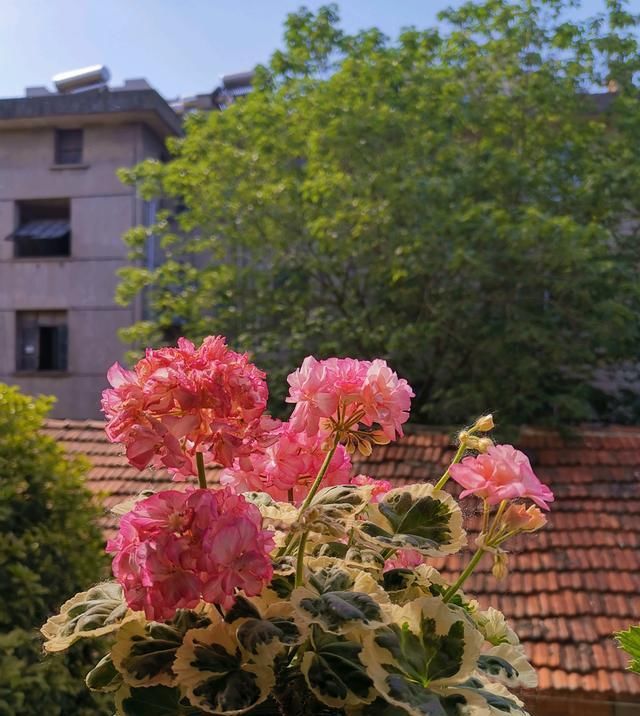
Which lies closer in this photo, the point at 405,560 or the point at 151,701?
the point at 151,701

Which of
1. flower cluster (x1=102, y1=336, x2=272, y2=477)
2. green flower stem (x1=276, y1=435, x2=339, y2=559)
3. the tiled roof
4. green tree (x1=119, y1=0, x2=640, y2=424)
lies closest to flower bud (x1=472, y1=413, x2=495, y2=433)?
green flower stem (x1=276, y1=435, x2=339, y2=559)

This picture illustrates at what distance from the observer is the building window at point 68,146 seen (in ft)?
46.5

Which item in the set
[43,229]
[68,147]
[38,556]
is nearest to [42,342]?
[43,229]

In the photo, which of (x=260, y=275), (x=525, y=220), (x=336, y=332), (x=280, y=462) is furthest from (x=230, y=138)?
(x=280, y=462)

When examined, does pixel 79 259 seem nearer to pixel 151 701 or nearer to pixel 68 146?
pixel 68 146

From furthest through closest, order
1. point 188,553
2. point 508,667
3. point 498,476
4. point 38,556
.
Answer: point 38,556 < point 508,667 < point 498,476 < point 188,553

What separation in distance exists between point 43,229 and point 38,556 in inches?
487

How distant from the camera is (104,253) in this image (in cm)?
1383

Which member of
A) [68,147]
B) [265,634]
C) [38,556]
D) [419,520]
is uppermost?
[68,147]

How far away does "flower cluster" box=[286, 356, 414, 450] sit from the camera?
46.6 inches

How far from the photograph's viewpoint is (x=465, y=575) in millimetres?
1145

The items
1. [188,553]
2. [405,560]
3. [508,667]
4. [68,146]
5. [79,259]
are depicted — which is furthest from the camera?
[68,146]

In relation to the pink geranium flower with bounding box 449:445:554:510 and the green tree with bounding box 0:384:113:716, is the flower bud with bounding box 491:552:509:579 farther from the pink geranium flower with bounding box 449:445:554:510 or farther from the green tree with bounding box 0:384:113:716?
the green tree with bounding box 0:384:113:716

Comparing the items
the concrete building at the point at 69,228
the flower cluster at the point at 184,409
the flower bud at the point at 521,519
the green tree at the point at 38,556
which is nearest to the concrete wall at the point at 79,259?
the concrete building at the point at 69,228
